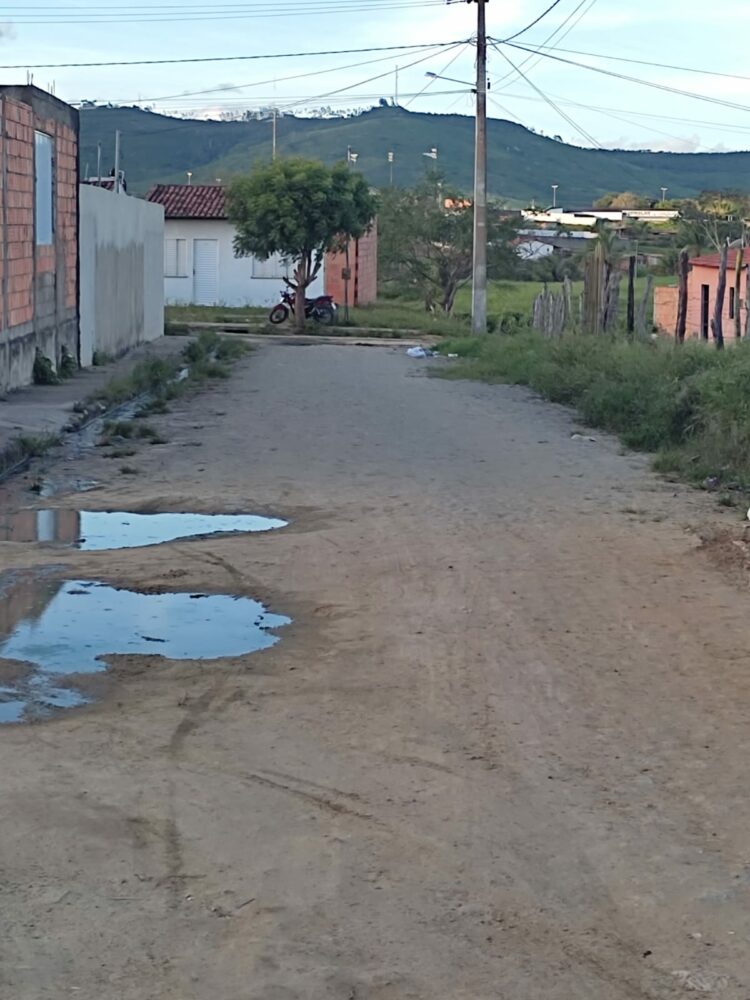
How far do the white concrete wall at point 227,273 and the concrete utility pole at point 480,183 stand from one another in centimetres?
1467

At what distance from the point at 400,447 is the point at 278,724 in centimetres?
920

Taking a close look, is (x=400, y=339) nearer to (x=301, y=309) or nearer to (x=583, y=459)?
(x=301, y=309)

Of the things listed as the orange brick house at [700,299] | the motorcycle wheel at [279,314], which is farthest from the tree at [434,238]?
the orange brick house at [700,299]

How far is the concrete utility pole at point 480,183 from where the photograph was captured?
3506 centimetres

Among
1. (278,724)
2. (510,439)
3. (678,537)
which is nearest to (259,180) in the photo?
(510,439)

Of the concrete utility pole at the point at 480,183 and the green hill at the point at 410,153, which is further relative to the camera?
the green hill at the point at 410,153

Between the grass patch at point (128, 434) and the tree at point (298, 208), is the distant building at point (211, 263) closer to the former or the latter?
the tree at point (298, 208)

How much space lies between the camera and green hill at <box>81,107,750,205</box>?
138 meters

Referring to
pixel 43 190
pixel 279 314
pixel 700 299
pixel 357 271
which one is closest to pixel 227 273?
pixel 357 271

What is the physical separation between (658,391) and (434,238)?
3456 cm

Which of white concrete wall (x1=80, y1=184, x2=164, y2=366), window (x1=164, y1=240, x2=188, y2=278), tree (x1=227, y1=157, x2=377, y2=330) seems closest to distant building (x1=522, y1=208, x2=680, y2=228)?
window (x1=164, y1=240, x2=188, y2=278)

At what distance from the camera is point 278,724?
20.3 feet

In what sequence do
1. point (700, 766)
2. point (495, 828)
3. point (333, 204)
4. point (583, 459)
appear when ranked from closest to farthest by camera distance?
point (495, 828), point (700, 766), point (583, 459), point (333, 204)

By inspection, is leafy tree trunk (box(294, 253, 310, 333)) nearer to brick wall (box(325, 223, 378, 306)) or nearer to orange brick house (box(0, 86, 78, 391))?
brick wall (box(325, 223, 378, 306))
